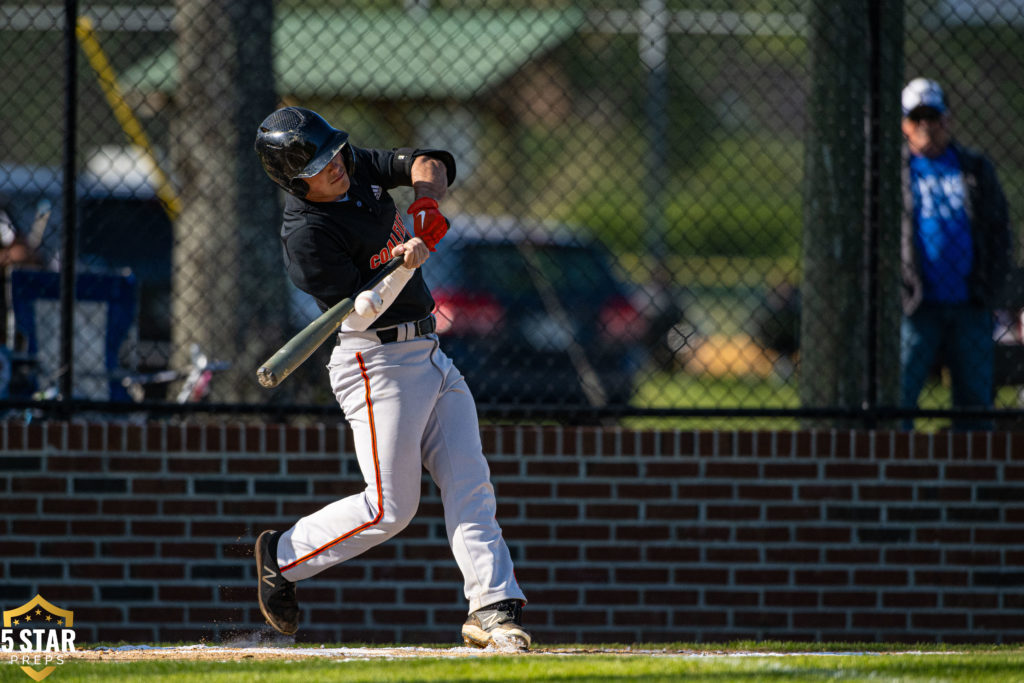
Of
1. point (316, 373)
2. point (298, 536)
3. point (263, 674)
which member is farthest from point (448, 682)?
point (316, 373)

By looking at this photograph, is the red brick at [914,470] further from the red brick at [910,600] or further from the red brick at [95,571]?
the red brick at [95,571]

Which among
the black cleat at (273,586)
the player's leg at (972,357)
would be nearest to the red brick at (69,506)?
the black cleat at (273,586)

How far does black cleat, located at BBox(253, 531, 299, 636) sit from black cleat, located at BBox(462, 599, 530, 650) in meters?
0.68

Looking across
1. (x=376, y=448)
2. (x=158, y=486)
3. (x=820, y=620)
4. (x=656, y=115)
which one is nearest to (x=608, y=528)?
(x=820, y=620)

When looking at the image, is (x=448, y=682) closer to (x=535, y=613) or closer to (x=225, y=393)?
(x=535, y=613)

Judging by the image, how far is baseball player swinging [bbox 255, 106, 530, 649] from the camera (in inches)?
165

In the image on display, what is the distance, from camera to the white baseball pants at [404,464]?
436 cm

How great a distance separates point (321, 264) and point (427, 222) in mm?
368

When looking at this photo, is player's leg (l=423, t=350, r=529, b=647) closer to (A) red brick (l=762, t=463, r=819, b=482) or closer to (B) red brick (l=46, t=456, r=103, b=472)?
(A) red brick (l=762, t=463, r=819, b=482)

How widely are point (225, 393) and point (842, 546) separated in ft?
10.0

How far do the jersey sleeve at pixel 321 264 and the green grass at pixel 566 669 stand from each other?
1204 millimetres

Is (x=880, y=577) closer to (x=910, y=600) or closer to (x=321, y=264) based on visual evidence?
(x=910, y=600)

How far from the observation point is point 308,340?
13.1 feet

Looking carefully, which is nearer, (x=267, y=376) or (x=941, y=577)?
(x=267, y=376)
